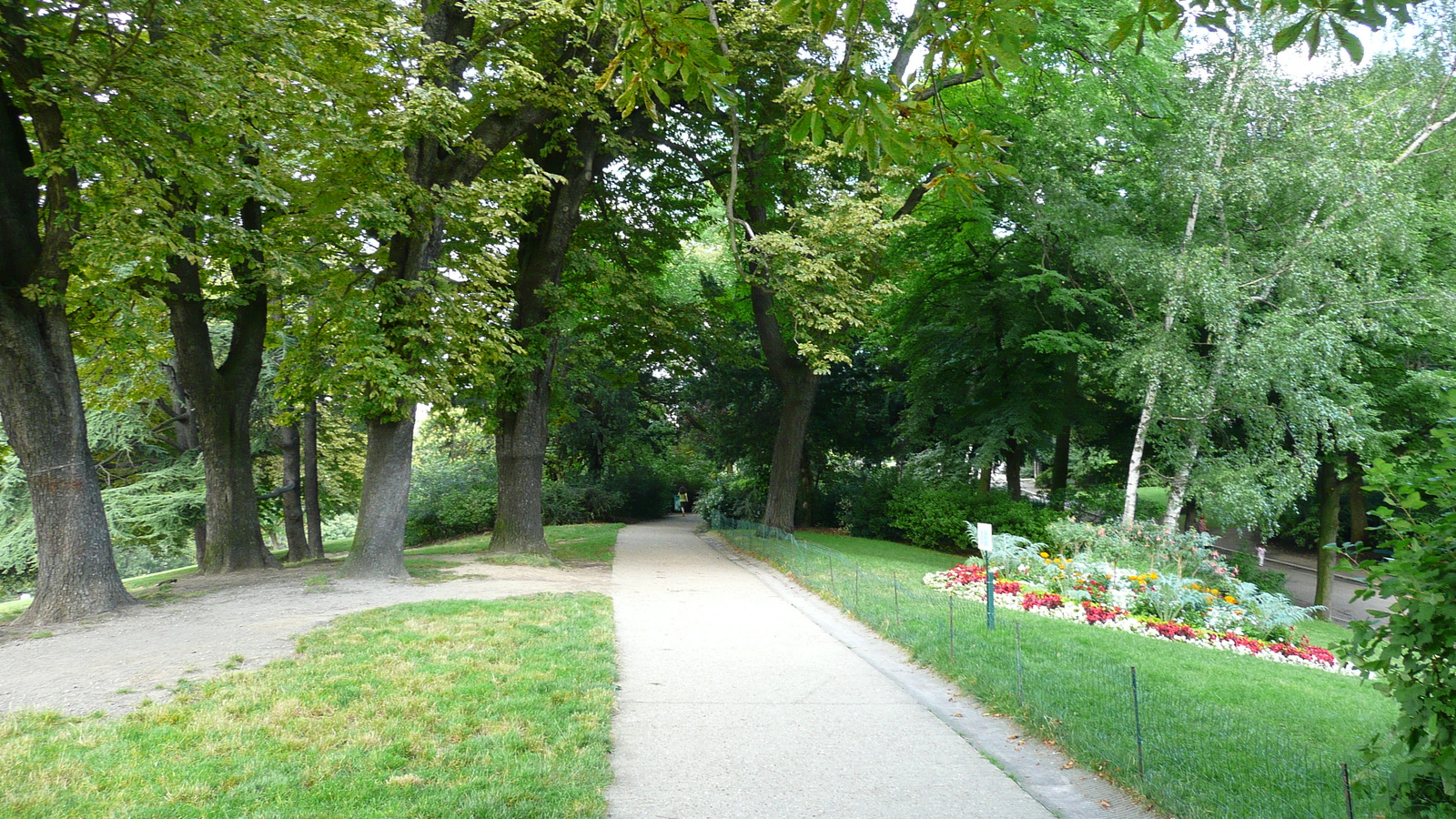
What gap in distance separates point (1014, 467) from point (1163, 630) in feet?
51.2

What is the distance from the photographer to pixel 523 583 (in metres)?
13.2

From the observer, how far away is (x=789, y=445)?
21.7 metres

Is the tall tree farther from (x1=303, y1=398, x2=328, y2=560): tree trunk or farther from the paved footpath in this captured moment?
(x1=303, y1=398, x2=328, y2=560): tree trunk

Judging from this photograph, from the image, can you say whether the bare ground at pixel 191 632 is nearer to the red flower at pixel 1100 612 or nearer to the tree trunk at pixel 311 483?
the tree trunk at pixel 311 483

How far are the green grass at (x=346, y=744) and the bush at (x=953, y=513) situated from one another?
16.7m

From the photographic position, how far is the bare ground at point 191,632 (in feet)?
21.2

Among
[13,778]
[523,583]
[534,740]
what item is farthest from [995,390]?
[13,778]

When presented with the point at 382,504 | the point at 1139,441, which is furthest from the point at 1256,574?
the point at 382,504

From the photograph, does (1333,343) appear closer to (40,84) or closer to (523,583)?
(523,583)

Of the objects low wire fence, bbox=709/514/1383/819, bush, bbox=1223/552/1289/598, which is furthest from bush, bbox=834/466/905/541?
low wire fence, bbox=709/514/1383/819

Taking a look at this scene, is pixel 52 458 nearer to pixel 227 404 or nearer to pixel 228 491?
pixel 227 404

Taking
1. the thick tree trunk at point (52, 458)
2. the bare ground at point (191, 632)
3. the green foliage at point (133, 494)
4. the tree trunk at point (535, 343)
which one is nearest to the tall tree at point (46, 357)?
the thick tree trunk at point (52, 458)

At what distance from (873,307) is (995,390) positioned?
7.49 metres

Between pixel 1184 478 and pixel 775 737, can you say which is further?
pixel 1184 478
